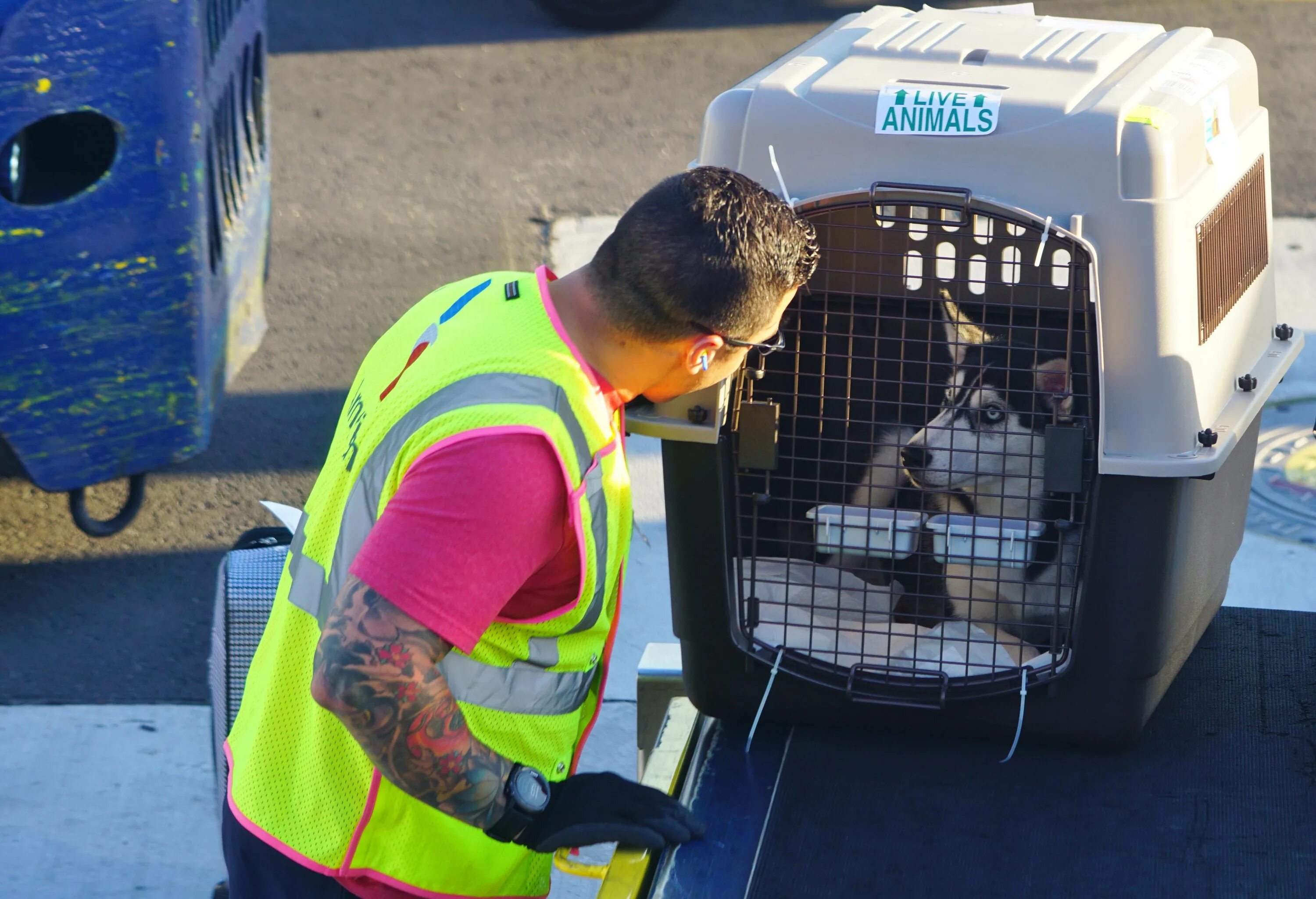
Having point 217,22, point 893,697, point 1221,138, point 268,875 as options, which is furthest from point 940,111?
point 217,22

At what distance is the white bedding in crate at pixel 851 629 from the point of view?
7.16ft

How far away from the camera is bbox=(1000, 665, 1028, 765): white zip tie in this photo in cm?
211

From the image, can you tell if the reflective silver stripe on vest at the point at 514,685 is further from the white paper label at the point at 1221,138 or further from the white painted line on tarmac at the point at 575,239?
the white painted line on tarmac at the point at 575,239

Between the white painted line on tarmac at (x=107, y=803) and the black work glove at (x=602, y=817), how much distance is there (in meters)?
1.41

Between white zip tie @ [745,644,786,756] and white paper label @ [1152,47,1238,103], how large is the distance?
3.28 ft

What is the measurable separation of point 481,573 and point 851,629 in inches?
35.1

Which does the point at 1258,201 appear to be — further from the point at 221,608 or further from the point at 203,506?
the point at 203,506

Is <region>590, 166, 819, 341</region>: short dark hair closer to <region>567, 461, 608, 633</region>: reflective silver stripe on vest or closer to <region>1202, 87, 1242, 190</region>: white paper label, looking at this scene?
<region>567, 461, 608, 633</region>: reflective silver stripe on vest

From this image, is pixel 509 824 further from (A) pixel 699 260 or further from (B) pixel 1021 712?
(B) pixel 1021 712

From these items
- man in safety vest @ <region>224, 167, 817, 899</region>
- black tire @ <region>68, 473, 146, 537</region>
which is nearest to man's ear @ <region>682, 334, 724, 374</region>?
man in safety vest @ <region>224, 167, 817, 899</region>

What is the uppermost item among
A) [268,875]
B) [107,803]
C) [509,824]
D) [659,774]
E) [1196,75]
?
[1196,75]

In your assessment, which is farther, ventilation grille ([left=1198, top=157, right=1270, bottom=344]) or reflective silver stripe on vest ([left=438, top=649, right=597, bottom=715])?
ventilation grille ([left=1198, top=157, right=1270, bottom=344])

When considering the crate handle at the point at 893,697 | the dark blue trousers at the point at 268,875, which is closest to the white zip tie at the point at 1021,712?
the crate handle at the point at 893,697

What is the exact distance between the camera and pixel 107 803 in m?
3.10
